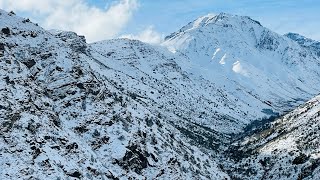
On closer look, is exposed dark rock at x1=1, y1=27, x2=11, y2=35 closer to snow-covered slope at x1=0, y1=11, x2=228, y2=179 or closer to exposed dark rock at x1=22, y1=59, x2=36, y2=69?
snow-covered slope at x1=0, y1=11, x2=228, y2=179

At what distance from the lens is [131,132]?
121 m

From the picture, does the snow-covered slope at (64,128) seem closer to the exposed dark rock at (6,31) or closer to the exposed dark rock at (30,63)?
the exposed dark rock at (6,31)

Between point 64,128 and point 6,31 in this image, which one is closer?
point 64,128

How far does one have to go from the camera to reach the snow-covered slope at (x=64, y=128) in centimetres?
8762

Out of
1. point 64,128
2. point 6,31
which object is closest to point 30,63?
point 6,31

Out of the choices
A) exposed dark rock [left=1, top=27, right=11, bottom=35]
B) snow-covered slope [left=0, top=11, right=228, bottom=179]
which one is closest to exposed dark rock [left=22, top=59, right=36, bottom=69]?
snow-covered slope [left=0, top=11, right=228, bottom=179]

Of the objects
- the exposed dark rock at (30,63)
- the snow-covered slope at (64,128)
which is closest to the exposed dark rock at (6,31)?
the snow-covered slope at (64,128)

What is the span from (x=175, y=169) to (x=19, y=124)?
43.1 metres

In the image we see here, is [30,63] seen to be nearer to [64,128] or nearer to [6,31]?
[6,31]

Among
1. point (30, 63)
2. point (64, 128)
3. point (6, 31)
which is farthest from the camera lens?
point (6, 31)

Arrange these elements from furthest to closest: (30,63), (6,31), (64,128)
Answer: (6,31) < (30,63) < (64,128)

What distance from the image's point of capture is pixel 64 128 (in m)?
105

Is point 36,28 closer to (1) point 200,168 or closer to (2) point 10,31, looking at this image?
(2) point 10,31

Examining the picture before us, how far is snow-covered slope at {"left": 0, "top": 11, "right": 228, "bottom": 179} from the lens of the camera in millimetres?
87625
